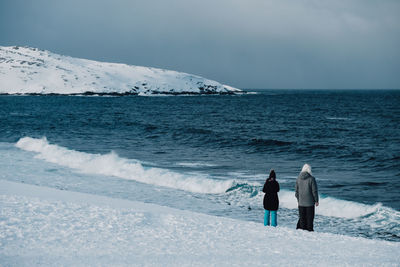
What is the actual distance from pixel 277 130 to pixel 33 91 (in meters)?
140

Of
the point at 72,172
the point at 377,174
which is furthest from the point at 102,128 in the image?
the point at 377,174

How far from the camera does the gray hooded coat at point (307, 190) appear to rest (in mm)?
9719

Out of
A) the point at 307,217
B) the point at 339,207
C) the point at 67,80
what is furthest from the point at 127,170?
the point at 67,80

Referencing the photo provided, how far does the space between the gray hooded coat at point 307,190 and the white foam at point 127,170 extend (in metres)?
7.02

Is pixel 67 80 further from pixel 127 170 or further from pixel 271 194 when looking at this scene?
pixel 271 194

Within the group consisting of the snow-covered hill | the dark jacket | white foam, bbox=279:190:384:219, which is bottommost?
white foam, bbox=279:190:384:219

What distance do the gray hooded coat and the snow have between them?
29.4 inches

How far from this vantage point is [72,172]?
2069 centimetres

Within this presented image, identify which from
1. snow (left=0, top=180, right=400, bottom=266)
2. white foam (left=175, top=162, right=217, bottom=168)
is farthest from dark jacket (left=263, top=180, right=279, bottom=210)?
white foam (left=175, top=162, right=217, bottom=168)

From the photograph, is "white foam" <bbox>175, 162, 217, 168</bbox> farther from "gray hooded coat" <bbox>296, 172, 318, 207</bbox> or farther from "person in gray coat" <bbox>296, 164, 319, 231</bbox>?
"gray hooded coat" <bbox>296, 172, 318, 207</bbox>

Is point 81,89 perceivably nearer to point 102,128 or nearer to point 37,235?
point 102,128

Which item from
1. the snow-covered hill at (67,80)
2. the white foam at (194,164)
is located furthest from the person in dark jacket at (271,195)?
the snow-covered hill at (67,80)

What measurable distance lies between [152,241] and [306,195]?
3.70m

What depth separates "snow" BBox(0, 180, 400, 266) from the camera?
23.6 feet
